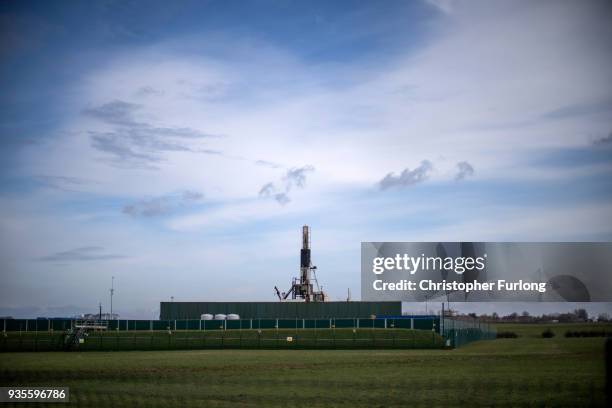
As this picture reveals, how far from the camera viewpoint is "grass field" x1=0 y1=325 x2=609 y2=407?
2550cm

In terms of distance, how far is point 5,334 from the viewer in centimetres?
8269

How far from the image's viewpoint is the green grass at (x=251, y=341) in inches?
2800

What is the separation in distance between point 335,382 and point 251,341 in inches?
1680

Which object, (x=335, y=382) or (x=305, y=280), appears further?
(x=305, y=280)

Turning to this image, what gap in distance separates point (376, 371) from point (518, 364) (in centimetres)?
867

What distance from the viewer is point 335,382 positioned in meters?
32.2

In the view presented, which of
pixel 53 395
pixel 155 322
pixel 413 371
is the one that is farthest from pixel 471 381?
pixel 155 322

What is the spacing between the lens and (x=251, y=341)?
73875 mm

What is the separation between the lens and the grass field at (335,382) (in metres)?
25.5

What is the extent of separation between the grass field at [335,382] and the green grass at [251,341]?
80.0 feet

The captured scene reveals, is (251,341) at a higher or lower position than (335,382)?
lower

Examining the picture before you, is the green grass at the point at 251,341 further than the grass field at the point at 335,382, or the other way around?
the green grass at the point at 251,341

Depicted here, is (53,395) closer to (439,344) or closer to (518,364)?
(518,364)

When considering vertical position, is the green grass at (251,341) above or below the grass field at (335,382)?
below
